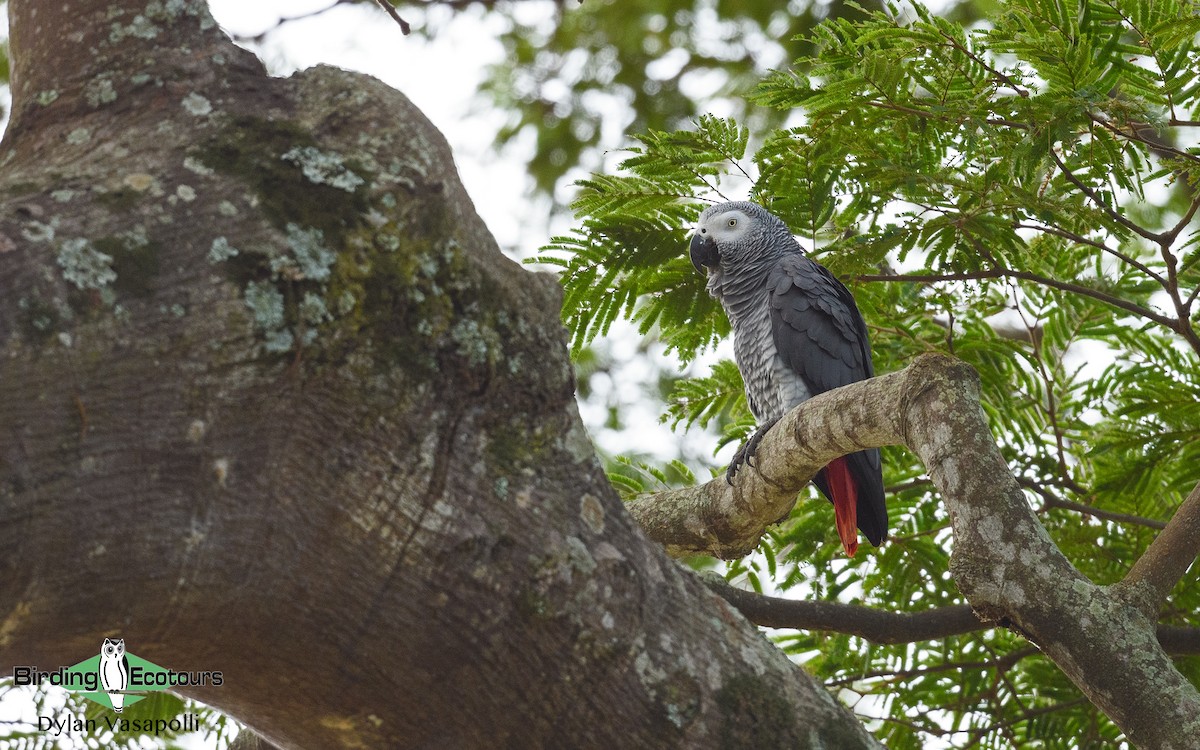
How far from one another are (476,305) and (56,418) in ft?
1.94

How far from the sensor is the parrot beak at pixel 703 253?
415 centimetres

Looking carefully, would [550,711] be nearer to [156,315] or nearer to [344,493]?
[344,493]

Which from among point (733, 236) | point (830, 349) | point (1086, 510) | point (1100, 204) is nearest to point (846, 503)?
point (830, 349)

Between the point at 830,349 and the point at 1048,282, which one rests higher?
the point at 830,349

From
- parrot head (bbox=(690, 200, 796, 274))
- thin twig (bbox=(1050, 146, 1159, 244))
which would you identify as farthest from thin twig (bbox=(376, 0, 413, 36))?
Answer: thin twig (bbox=(1050, 146, 1159, 244))

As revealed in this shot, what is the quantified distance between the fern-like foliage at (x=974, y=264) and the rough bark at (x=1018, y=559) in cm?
80

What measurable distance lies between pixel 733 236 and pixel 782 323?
0.45 m

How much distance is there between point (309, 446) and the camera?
4.72 feet

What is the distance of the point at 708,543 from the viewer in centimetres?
329

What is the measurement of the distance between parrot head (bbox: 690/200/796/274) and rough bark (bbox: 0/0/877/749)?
97.4 inches

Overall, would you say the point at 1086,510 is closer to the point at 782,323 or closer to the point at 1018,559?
the point at 782,323

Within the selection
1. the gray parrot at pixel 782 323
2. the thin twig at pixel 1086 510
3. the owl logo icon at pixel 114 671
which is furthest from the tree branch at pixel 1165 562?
the owl logo icon at pixel 114 671

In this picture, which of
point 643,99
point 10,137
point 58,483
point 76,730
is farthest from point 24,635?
point 643,99

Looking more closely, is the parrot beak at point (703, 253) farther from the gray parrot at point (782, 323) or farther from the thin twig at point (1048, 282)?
the thin twig at point (1048, 282)
